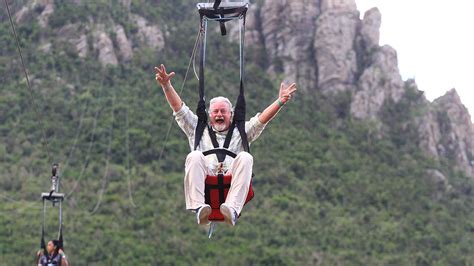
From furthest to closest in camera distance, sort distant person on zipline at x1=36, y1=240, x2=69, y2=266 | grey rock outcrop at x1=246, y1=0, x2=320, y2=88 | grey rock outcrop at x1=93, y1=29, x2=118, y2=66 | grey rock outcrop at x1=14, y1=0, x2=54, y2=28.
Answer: grey rock outcrop at x1=14, y1=0, x2=54, y2=28 → grey rock outcrop at x1=246, y1=0, x2=320, y2=88 → grey rock outcrop at x1=93, y1=29, x2=118, y2=66 → distant person on zipline at x1=36, y1=240, x2=69, y2=266

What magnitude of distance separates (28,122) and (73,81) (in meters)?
4.81

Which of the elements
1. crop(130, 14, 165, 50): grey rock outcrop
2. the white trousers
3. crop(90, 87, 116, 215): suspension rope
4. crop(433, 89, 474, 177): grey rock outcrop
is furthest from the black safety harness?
crop(130, 14, 165, 50): grey rock outcrop

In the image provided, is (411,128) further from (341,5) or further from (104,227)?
(104,227)

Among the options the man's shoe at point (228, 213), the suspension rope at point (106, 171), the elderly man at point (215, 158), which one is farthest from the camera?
the suspension rope at point (106, 171)

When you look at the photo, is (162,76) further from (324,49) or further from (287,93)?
(324,49)

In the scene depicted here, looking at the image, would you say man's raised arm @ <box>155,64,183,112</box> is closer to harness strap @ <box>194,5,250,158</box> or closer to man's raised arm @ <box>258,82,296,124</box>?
harness strap @ <box>194,5,250,158</box>

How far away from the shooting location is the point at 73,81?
65.0 m

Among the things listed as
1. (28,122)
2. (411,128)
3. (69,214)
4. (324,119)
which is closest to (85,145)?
(28,122)

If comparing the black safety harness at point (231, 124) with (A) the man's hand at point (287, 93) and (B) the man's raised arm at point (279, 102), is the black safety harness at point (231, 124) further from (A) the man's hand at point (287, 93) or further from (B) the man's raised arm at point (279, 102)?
(A) the man's hand at point (287, 93)

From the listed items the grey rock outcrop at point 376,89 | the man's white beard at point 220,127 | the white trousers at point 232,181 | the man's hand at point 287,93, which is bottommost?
the white trousers at point 232,181

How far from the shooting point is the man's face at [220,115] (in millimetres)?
11562

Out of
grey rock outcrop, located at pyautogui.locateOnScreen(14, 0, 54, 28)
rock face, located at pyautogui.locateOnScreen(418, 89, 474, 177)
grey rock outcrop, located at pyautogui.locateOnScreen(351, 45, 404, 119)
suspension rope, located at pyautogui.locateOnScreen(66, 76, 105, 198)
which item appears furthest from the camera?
grey rock outcrop, located at pyautogui.locateOnScreen(14, 0, 54, 28)

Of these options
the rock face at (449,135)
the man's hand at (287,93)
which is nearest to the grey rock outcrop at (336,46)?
the rock face at (449,135)

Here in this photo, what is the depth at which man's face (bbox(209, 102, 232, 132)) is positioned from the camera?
11562mm
